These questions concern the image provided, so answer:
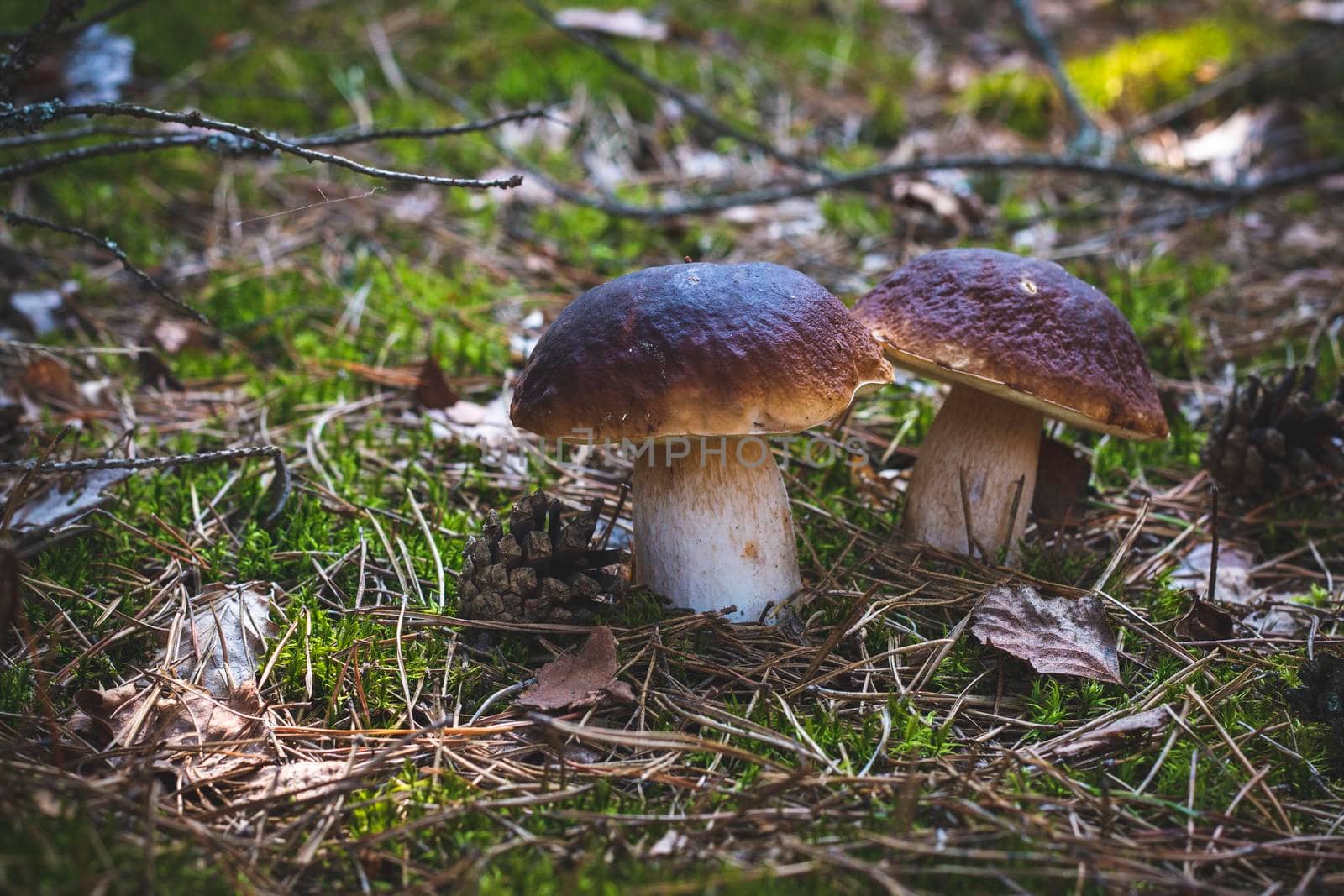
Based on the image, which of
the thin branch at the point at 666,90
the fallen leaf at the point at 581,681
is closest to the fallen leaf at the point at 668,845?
the fallen leaf at the point at 581,681

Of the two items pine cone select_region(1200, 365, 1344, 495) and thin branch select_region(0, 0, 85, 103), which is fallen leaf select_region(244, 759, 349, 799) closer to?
thin branch select_region(0, 0, 85, 103)

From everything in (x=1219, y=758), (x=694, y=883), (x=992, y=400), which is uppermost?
(x=992, y=400)

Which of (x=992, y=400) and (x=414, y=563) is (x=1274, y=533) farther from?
(x=414, y=563)

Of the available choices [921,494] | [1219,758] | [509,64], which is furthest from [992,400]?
[509,64]

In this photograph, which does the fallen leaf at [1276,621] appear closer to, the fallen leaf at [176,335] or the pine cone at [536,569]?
the pine cone at [536,569]

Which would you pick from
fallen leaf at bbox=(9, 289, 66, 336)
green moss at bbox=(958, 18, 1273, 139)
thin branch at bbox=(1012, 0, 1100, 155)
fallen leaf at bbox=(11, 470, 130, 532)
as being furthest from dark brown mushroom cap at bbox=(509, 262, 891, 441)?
green moss at bbox=(958, 18, 1273, 139)

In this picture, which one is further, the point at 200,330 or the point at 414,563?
the point at 200,330

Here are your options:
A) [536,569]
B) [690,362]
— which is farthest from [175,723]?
[690,362]
